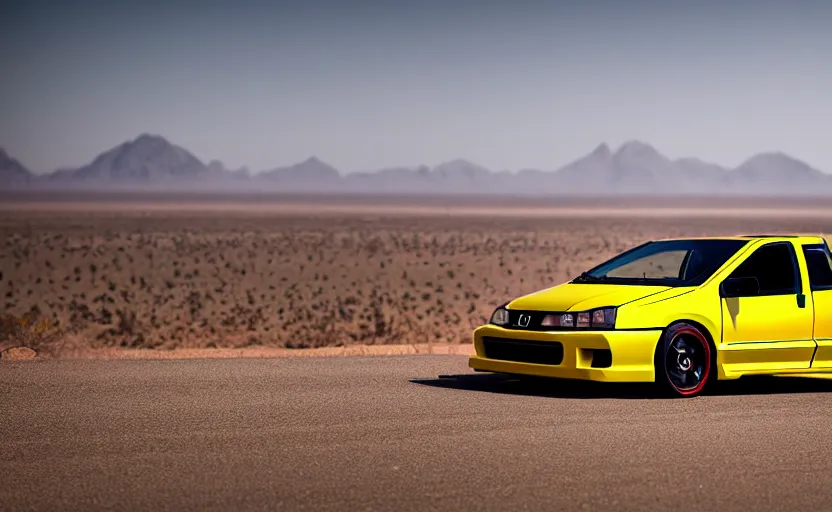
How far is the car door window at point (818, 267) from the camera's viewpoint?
42.0 ft

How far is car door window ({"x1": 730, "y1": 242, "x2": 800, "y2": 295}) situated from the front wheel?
1.04 metres

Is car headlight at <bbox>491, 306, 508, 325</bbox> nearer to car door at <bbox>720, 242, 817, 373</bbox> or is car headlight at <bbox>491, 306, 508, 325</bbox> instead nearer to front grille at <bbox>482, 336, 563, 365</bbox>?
front grille at <bbox>482, 336, 563, 365</bbox>

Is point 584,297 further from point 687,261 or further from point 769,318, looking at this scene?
point 769,318

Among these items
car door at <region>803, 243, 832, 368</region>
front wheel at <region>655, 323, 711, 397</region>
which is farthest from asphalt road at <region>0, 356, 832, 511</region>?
car door at <region>803, 243, 832, 368</region>

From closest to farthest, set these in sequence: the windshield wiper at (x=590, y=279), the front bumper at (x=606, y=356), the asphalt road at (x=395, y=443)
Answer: the asphalt road at (x=395, y=443) < the front bumper at (x=606, y=356) < the windshield wiper at (x=590, y=279)

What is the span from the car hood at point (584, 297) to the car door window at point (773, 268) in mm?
1138

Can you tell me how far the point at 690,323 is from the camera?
11812 mm

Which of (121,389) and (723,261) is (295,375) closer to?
(121,389)

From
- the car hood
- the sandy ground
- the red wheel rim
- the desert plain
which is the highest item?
the car hood

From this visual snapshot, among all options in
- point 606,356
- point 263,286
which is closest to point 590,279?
point 606,356

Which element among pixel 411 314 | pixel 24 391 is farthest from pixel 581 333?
pixel 411 314

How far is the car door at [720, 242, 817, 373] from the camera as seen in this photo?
39.5ft

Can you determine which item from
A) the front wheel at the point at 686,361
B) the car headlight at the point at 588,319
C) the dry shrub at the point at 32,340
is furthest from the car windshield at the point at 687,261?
the dry shrub at the point at 32,340

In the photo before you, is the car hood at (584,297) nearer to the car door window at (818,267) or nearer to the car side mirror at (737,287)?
the car side mirror at (737,287)
